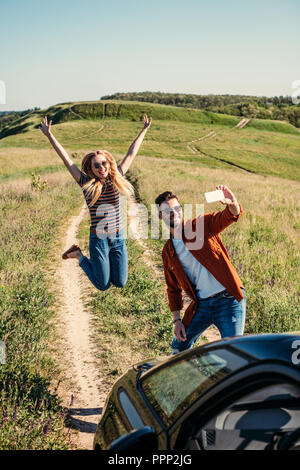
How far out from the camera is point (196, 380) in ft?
7.56

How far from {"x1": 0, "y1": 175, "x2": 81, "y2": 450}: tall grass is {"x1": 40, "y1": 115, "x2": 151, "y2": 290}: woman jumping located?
113 cm

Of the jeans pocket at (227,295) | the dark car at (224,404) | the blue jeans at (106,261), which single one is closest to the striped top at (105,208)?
the blue jeans at (106,261)

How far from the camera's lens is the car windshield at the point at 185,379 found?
6.98 ft

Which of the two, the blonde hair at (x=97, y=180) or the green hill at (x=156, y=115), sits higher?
the green hill at (x=156, y=115)

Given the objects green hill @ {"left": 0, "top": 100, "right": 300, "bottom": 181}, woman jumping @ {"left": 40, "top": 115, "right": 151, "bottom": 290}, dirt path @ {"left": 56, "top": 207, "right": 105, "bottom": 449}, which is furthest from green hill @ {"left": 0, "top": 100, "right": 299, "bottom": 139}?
woman jumping @ {"left": 40, "top": 115, "right": 151, "bottom": 290}

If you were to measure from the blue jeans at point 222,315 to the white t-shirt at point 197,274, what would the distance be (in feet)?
Result: 0.26

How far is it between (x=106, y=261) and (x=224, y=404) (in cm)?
318

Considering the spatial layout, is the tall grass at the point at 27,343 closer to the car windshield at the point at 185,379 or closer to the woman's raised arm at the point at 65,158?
the car windshield at the point at 185,379

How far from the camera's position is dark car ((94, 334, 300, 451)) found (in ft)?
6.27

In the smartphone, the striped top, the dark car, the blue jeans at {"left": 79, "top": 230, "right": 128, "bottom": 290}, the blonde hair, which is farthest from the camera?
the blue jeans at {"left": 79, "top": 230, "right": 128, "bottom": 290}

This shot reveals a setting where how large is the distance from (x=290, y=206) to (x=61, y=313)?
1360 centimetres

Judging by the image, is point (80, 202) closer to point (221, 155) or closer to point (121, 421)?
point (121, 421)

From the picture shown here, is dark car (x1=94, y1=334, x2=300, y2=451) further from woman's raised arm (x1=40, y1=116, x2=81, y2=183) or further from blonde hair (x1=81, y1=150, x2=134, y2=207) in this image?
woman's raised arm (x1=40, y1=116, x2=81, y2=183)

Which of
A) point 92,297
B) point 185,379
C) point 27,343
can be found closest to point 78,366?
point 27,343
